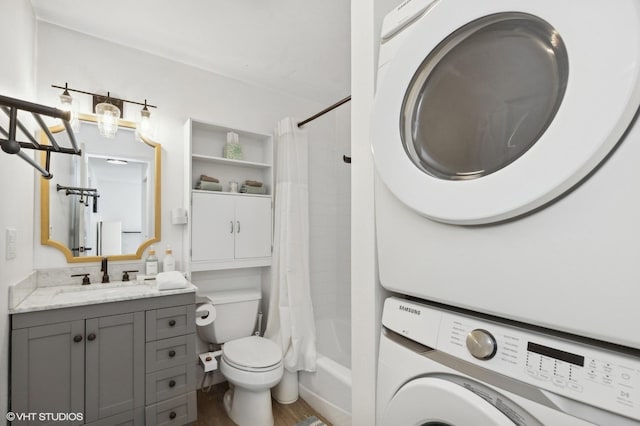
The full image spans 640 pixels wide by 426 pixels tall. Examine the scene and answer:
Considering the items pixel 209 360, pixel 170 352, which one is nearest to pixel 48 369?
pixel 170 352

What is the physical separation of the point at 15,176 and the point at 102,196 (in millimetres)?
556

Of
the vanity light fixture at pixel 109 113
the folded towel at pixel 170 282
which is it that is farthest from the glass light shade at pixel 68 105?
the folded towel at pixel 170 282

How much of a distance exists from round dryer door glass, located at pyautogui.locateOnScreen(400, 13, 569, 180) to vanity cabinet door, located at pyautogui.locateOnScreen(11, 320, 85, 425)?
5.99ft

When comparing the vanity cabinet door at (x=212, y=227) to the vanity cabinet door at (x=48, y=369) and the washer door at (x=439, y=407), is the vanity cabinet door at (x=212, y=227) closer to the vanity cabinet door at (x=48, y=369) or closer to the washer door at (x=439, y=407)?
the vanity cabinet door at (x=48, y=369)

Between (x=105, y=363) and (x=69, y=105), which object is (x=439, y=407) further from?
(x=69, y=105)

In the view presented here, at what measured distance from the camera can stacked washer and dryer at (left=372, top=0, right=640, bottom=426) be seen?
0.41 m

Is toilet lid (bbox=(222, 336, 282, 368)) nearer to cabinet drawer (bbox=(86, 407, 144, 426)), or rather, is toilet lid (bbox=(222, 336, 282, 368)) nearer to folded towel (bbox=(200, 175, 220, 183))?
cabinet drawer (bbox=(86, 407, 144, 426))

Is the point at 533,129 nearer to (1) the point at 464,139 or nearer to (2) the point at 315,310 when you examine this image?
(1) the point at 464,139

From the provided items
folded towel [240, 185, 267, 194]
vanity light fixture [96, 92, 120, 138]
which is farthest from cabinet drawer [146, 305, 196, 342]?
vanity light fixture [96, 92, 120, 138]

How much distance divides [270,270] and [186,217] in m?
0.81

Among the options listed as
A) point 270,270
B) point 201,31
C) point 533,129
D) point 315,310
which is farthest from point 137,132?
point 533,129

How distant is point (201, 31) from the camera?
195 cm

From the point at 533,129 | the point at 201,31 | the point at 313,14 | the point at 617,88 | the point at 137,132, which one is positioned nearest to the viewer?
the point at 617,88

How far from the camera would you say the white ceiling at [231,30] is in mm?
1723
